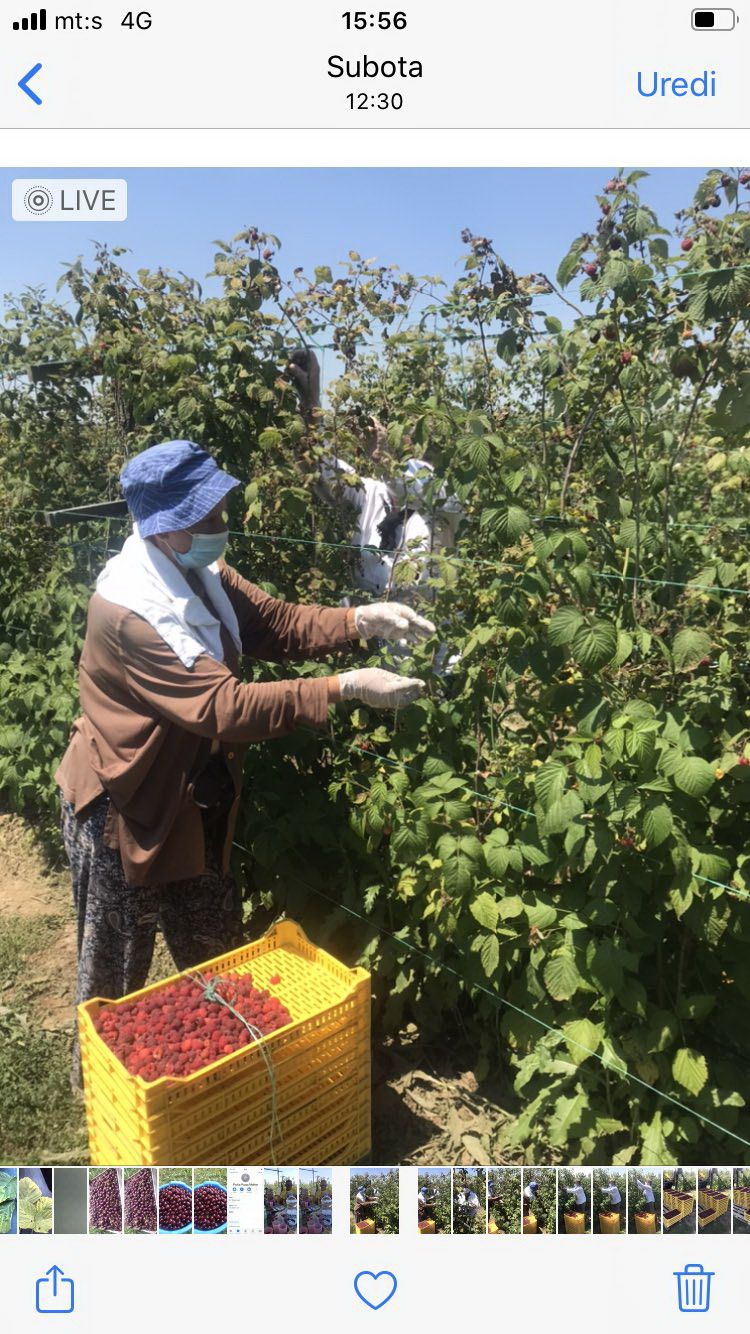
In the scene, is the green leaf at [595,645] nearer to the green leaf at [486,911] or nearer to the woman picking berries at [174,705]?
the woman picking berries at [174,705]

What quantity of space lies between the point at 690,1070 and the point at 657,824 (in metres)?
0.66

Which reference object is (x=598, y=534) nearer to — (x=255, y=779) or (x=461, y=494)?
(x=461, y=494)

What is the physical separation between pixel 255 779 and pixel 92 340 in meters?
1.64

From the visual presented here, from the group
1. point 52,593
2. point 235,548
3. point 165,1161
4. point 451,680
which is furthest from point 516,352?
point 52,593

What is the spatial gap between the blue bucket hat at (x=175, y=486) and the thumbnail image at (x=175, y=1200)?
4.38ft

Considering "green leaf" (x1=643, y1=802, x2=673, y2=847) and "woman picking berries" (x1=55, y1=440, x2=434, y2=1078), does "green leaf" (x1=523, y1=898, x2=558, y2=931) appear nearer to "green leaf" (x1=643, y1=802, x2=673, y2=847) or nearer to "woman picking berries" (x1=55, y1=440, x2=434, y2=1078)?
"green leaf" (x1=643, y1=802, x2=673, y2=847)

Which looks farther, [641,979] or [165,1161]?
[641,979]

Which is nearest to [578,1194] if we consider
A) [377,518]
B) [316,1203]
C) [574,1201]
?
[574,1201]

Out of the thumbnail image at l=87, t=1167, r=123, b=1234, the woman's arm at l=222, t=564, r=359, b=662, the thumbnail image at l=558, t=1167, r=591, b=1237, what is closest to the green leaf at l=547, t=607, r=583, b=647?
the woman's arm at l=222, t=564, r=359, b=662

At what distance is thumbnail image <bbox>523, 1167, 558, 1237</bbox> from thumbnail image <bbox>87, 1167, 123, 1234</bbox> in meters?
0.74

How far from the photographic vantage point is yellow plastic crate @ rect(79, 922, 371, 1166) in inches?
76.5

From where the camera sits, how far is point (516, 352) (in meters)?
2.02

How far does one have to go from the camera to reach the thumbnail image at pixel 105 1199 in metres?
1.71
